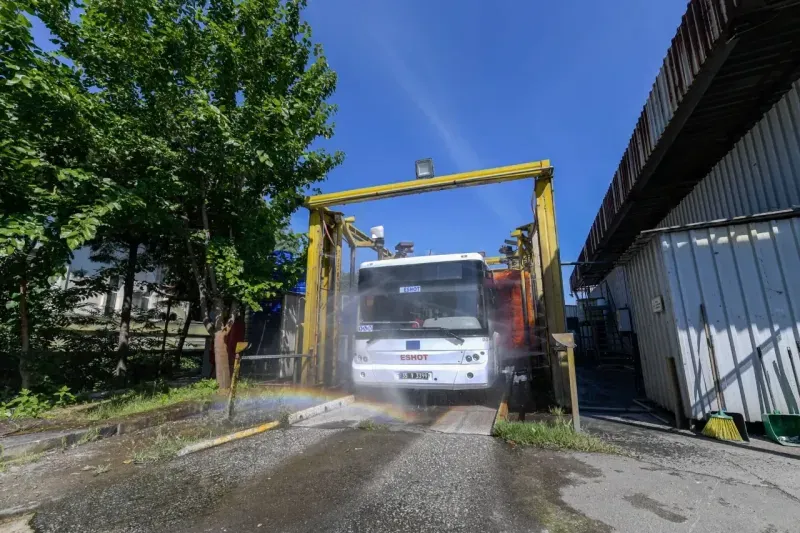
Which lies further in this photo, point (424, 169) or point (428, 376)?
point (424, 169)

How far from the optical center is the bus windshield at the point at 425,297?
6.81 meters

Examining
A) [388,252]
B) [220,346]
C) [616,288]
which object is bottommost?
[220,346]

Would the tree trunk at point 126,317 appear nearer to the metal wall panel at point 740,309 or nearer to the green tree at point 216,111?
the green tree at point 216,111

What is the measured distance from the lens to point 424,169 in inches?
335

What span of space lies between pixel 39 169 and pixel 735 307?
36.7 ft

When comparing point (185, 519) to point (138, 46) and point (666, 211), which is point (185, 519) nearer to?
point (138, 46)

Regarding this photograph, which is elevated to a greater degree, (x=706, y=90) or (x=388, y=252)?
(x=706, y=90)

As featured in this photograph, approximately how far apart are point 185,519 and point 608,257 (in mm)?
15435

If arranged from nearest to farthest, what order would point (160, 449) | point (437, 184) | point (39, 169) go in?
point (160, 449) → point (39, 169) → point (437, 184)

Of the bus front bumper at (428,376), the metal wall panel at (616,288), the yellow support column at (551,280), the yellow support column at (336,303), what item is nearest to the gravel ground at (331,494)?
the bus front bumper at (428,376)

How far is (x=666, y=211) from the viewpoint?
395 inches

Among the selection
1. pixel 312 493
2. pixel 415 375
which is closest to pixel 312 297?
pixel 415 375

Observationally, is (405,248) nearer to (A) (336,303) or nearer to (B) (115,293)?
(A) (336,303)

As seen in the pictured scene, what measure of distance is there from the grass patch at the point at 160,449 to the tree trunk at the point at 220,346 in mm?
2980
